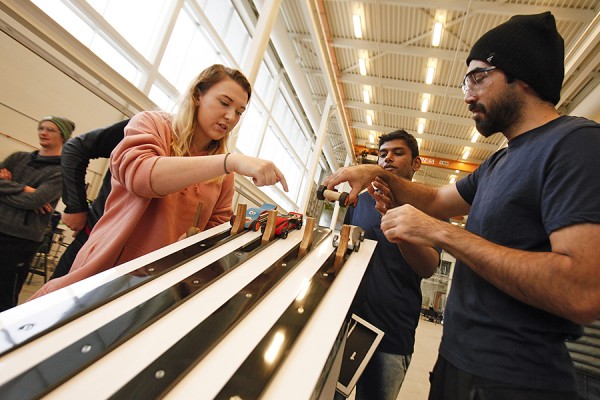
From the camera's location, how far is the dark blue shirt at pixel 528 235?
29.5 inches

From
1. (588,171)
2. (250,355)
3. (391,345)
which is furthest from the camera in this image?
(391,345)

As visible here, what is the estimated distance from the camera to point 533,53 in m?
1.02

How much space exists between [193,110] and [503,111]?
1.19 m

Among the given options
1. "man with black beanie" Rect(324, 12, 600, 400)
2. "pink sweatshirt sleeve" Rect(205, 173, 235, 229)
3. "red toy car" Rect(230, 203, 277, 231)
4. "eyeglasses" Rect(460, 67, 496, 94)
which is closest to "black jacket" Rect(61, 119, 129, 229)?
"pink sweatshirt sleeve" Rect(205, 173, 235, 229)

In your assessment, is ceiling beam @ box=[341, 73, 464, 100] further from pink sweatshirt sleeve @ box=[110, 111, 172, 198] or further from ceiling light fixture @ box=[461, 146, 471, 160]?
pink sweatshirt sleeve @ box=[110, 111, 172, 198]

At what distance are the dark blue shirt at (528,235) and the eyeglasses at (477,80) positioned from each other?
0.27m

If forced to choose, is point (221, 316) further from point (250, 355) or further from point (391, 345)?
point (391, 345)

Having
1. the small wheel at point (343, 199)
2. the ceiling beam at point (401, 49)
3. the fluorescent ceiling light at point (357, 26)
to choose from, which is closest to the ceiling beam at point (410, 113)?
the ceiling beam at point (401, 49)

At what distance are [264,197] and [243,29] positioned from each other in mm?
3937

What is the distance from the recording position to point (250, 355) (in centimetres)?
60

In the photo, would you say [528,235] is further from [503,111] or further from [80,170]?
[80,170]

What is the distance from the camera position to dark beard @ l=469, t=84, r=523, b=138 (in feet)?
3.43

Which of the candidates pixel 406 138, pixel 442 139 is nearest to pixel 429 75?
pixel 442 139

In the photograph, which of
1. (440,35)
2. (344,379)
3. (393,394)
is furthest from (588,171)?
(440,35)
